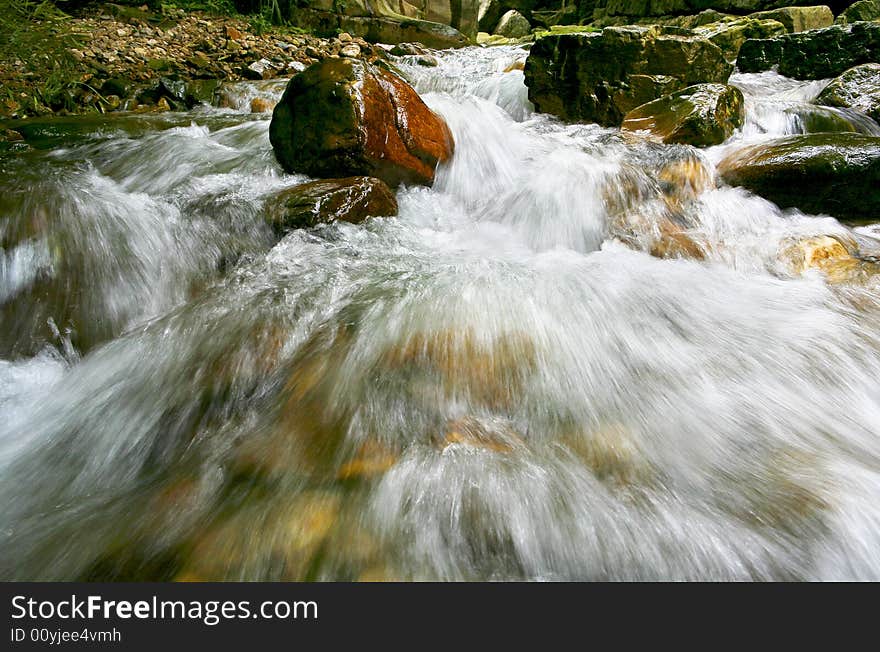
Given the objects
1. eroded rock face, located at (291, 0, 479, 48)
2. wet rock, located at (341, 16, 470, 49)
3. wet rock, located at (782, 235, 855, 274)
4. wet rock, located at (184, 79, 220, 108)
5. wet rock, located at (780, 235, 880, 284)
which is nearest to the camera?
wet rock, located at (780, 235, 880, 284)

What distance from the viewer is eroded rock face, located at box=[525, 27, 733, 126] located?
617 cm

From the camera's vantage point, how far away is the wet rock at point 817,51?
7.54 m

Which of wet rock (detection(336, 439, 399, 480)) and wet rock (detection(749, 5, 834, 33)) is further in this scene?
wet rock (detection(749, 5, 834, 33))

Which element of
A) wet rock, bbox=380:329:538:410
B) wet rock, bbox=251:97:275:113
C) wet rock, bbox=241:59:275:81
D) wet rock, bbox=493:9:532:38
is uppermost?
wet rock, bbox=493:9:532:38

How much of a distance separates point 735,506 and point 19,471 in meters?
3.01

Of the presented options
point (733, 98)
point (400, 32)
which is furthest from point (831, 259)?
point (400, 32)

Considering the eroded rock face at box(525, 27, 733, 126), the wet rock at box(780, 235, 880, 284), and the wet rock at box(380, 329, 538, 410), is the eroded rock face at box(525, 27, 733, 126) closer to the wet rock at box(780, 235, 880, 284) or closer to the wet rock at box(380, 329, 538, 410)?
the wet rock at box(780, 235, 880, 284)

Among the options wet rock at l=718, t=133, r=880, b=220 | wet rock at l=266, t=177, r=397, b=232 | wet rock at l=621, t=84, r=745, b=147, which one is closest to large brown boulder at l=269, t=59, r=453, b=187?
wet rock at l=266, t=177, r=397, b=232

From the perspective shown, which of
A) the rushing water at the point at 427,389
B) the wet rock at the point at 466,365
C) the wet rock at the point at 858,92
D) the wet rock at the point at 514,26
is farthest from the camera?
the wet rock at the point at 514,26

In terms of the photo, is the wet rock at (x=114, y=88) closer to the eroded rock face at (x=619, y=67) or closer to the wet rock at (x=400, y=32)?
the eroded rock face at (x=619, y=67)

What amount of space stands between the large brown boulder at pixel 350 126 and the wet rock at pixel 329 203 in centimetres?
27

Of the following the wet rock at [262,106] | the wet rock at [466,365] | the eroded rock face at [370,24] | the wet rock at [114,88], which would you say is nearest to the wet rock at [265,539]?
the wet rock at [466,365]

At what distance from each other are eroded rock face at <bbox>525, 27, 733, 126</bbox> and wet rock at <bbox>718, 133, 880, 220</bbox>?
2.39 m
